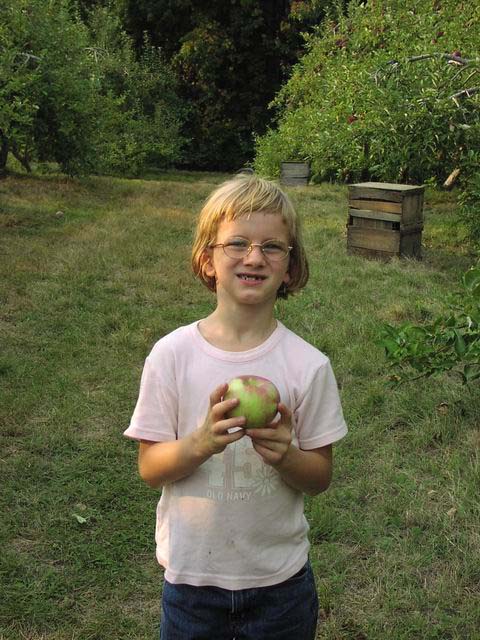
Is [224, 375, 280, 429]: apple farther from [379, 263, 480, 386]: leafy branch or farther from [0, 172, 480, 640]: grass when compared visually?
[379, 263, 480, 386]: leafy branch

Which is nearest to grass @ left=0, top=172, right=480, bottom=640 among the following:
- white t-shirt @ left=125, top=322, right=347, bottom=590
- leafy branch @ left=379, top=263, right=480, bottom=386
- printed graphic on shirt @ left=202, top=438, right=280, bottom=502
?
leafy branch @ left=379, top=263, right=480, bottom=386

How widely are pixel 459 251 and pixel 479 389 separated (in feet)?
13.7

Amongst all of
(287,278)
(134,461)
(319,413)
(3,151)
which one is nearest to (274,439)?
(319,413)

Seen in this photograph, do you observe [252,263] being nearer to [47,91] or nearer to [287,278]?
[287,278]

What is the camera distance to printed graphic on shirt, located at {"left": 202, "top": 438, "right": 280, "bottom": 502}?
164 centimetres

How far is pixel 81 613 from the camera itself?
279 centimetres

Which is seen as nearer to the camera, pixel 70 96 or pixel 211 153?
pixel 70 96

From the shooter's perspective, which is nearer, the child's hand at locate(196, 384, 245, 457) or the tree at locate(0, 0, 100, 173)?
the child's hand at locate(196, 384, 245, 457)

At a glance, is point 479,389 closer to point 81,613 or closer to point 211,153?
point 81,613

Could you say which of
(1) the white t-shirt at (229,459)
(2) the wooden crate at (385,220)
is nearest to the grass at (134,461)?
(2) the wooden crate at (385,220)

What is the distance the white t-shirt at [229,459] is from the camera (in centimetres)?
164

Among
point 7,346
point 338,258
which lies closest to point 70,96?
point 338,258

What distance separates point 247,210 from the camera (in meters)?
1.69

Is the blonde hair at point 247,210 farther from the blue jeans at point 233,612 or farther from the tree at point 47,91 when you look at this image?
the tree at point 47,91
